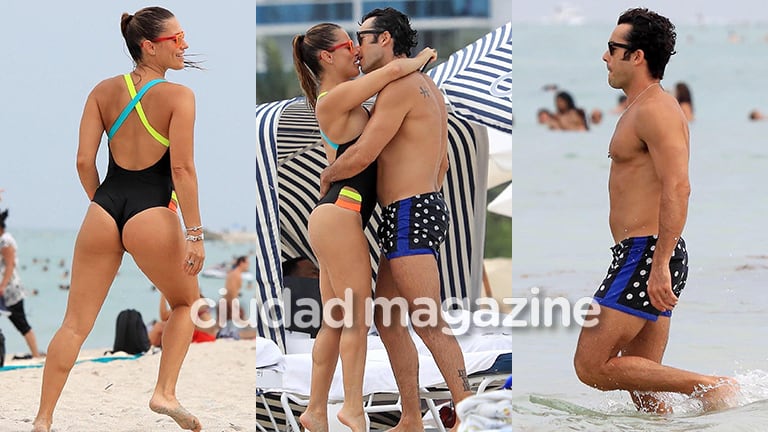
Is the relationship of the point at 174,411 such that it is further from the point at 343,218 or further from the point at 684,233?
the point at 684,233

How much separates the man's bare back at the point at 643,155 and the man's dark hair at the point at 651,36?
118mm

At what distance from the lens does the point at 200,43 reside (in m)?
12.0

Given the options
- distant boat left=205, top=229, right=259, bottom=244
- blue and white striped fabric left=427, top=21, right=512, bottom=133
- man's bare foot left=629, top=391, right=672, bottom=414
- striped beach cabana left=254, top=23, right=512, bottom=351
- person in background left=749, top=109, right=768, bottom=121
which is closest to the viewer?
man's bare foot left=629, top=391, right=672, bottom=414

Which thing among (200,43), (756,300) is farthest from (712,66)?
(200,43)

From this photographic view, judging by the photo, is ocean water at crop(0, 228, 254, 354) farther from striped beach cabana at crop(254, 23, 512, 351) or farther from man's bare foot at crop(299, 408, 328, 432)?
man's bare foot at crop(299, 408, 328, 432)

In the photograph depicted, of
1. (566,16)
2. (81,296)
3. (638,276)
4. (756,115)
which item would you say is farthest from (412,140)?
(566,16)

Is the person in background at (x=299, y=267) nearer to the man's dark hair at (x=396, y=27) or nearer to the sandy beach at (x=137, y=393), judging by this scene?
the sandy beach at (x=137, y=393)

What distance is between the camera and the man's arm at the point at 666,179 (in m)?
4.31

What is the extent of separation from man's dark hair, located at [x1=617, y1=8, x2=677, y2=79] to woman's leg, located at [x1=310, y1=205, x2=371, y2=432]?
4.69ft

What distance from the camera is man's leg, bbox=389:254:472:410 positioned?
4164 mm

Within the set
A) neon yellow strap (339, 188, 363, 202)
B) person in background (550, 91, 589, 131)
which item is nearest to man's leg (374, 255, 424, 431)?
neon yellow strap (339, 188, 363, 202)

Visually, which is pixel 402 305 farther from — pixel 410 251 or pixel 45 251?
pixel 45 251

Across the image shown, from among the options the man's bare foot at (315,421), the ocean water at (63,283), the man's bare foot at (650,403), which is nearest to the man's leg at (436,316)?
the man's bare foot at (315,421)

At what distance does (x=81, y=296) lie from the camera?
4.57m
